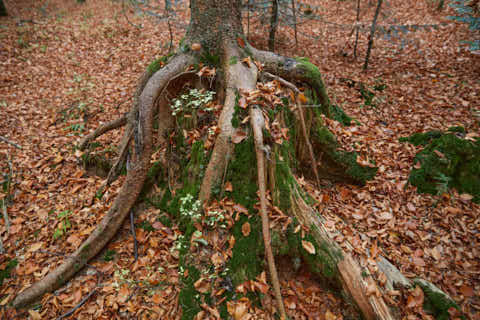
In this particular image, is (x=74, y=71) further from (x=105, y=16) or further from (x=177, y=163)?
(x=177, y=163)

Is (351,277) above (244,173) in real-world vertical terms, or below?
below

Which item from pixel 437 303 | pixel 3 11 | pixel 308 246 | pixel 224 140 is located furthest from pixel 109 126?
pixel 3 11

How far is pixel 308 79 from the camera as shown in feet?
12.5

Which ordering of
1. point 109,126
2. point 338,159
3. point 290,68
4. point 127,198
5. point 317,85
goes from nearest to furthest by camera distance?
point 127,198 → point 290,68 → point 317,85 → point 338,159 → point 109,126

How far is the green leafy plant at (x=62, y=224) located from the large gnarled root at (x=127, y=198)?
1.66 ft

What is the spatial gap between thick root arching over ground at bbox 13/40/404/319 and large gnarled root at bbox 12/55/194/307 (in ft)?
0.04

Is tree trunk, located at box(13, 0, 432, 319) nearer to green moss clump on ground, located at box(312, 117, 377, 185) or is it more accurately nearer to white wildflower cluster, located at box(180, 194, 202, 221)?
white wildflower cluster, located at box(180, 194, 202, 221)

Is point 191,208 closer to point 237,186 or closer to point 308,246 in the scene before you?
point 237,186

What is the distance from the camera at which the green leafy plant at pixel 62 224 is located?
134 inches

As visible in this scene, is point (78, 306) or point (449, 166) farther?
point (449, 166)

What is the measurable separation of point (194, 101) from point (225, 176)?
1.07m

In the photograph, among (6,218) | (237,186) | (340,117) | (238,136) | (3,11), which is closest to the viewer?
(238,136)

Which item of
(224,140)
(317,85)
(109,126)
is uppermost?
(317,85)

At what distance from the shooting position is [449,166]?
11.9 ft
